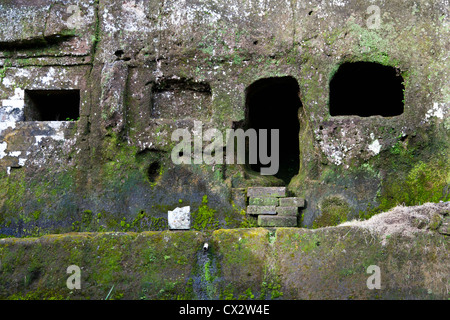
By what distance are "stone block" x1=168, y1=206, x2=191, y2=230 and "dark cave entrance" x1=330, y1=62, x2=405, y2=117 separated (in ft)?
7.69

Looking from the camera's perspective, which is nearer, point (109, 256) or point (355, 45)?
point (109, 256)

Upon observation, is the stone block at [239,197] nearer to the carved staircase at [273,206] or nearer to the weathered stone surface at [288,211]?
the carved staircase at [273,206]

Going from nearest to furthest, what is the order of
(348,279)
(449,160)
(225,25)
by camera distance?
(348,279) < (449,160) < (225,25)

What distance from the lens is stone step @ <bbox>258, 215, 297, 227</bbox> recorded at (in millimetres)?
5152

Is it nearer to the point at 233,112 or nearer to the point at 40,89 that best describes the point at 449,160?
the point at 233,112

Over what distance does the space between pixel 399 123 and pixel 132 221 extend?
287 centimetres

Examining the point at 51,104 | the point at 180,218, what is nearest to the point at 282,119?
the point at 180,218

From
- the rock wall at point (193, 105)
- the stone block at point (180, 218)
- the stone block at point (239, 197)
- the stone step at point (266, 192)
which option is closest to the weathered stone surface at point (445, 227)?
the rock wall at point (193, 105)

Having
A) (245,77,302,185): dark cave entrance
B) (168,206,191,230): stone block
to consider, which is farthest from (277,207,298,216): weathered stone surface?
(245,77,302,185): dark cave entrance

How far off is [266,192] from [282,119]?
193cm

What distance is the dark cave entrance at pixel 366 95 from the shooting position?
6359 mm

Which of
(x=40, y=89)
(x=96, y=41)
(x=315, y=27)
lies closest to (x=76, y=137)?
(x=40, y=89)

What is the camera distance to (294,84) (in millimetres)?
5578

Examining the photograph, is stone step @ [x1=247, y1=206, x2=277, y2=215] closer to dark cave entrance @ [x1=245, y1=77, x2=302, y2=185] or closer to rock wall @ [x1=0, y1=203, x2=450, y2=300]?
rock wall @ [x1=0, y1=203, x2=450, y2=300]
